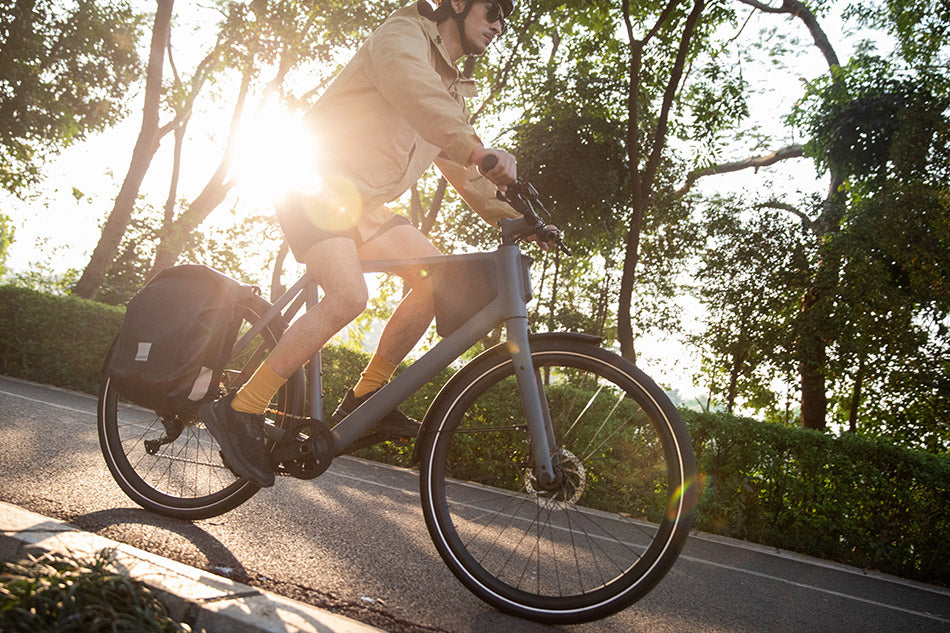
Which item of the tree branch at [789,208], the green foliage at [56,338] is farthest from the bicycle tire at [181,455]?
the tree branch at [789,208]

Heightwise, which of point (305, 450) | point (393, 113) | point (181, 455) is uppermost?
point (393, 113)

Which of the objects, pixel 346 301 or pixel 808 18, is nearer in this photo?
pixel 346 301

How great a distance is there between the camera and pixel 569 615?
96.0 inches

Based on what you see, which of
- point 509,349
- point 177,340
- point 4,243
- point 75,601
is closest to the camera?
point 75,601

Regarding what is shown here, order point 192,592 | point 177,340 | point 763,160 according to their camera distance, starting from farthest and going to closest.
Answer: point 763,160 → point 177,340 → point 192,592

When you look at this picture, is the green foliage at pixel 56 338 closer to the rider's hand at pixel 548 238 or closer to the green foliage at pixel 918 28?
the rider's hand at pixel 548 238

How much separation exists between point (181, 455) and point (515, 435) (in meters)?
1.72

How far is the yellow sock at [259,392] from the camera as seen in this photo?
292 cm

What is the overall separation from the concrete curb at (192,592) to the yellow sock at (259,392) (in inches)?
28.1

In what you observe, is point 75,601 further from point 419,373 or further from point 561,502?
point 561,502

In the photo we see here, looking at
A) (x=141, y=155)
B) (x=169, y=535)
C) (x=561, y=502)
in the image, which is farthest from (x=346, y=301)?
(x=141, y=155)

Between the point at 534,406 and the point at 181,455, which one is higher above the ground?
the point at 534,406

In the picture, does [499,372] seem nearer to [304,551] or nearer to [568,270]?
[304,551]

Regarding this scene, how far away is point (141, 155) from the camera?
16562mm
